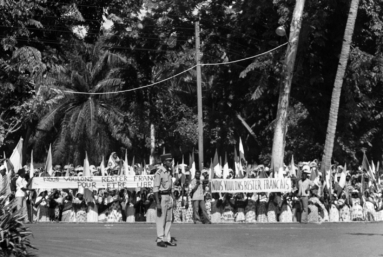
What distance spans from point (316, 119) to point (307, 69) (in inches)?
91.1

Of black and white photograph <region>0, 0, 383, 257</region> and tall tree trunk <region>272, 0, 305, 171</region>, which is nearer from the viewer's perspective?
black and white photograph <region>0, 0, 383, 257</region>

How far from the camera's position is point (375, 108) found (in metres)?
36.8

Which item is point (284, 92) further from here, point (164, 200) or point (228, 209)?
point (164, 200)

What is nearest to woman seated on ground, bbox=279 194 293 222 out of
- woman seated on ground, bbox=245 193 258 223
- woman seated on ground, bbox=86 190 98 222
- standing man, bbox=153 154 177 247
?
woman seated on ground, bbox=245 193 258 223

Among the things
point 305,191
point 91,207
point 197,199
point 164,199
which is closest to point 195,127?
point 91,207

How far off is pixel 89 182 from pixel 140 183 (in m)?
1.81

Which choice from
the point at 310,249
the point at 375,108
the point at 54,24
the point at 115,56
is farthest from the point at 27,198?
the point at 115,56

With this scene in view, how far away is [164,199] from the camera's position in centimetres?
1519

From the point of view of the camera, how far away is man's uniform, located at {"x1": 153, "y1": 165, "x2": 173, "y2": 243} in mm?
15102

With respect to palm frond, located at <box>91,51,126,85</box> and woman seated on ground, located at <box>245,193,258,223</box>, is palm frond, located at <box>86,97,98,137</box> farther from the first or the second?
woman seated on ground, located at <box>245,193,258,223</box>

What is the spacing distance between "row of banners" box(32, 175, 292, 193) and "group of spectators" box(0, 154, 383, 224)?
309 millimetres

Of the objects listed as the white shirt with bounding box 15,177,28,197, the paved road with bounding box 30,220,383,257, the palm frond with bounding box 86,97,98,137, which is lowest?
the paved road with bounding box 30,220,383,257

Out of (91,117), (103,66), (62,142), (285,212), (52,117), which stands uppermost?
(103,66)

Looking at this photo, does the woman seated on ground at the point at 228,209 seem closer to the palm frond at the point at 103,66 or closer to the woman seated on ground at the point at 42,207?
the woman seated on ground at the point at 42,207
